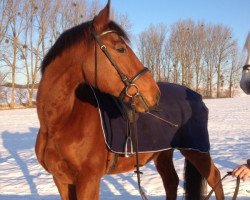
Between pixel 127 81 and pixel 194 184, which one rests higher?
pixel 127 81

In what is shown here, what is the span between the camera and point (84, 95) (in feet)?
8.99

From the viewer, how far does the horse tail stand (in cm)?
373

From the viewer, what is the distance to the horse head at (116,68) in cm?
229

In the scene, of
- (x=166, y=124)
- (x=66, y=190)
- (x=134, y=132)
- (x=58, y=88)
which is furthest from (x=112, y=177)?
(x=58, y=88)

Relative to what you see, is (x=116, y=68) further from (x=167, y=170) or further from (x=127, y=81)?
(x=167, y=170)

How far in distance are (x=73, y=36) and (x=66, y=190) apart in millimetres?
1298

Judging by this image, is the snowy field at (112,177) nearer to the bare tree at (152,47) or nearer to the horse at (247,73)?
the horse at (247,73)

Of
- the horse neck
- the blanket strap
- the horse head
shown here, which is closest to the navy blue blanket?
the blanket strap

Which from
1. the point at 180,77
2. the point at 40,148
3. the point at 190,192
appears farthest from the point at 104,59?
the point at 180,77

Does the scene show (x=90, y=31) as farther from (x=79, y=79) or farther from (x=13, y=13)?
(x=13, y=13)

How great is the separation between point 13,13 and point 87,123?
2913cm

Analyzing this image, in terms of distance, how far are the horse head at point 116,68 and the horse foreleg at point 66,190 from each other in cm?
96

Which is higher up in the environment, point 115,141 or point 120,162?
point 115,141

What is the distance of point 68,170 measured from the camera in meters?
2.58
